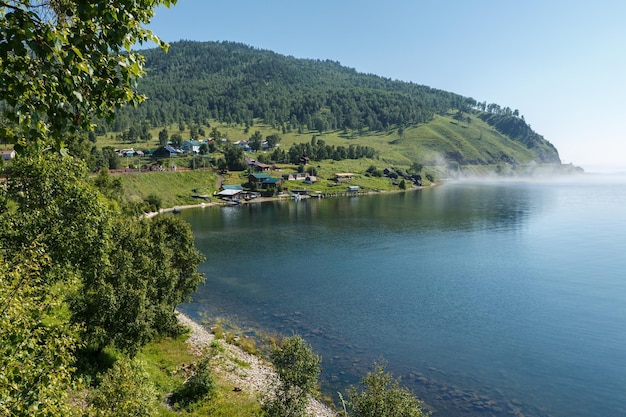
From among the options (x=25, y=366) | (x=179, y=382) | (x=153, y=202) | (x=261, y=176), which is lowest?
(x=179, y=382)

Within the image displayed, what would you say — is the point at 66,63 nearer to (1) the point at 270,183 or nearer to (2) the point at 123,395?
(2) the point at 123,395

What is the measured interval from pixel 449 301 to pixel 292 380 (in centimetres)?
3797

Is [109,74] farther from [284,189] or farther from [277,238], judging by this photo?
[284,189]

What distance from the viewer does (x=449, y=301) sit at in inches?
2307

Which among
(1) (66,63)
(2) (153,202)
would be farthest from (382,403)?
(2) (153,202)

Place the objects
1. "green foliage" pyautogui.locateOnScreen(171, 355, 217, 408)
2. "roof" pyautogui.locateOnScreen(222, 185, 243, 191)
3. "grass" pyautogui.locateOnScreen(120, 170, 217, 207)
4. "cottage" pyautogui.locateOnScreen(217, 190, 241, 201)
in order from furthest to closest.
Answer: "roof" pyautogui.locateOnScreen(222, 185, 243, 191), "cottage" pyautogui.locateOnScreen(217, 190, 241, 201), "grass" pyautogui.locateOnScreen(120, 170, 217, 207), "green foliage" pyautogui.locateOnScreen(171, 355, 217, 408)

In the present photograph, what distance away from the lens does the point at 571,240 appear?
94.9 metres

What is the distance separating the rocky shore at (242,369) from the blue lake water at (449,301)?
437cm

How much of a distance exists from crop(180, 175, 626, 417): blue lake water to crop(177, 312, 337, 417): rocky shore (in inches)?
172

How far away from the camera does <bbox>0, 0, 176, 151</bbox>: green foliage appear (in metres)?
7.10

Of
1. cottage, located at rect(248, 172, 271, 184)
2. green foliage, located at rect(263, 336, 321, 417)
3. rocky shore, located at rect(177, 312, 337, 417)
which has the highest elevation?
cottage, located at rect(248, 172, 271, 184)

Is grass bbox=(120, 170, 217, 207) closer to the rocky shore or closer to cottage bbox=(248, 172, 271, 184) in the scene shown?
cottage bbox=(248, 172, 271, 184)

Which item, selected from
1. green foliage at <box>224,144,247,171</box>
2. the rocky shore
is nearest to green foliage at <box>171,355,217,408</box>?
the rocky shore

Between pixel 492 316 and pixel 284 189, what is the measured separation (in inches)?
5375
